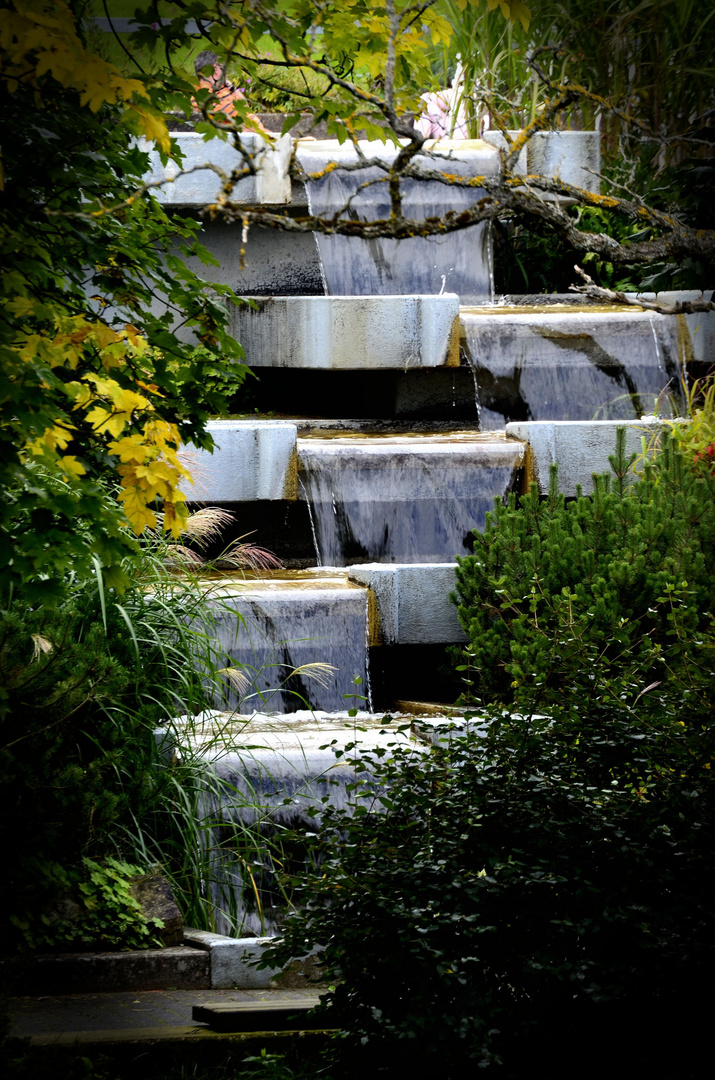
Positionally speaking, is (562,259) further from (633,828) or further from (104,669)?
(633,828)

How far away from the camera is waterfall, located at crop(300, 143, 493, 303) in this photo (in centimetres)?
952

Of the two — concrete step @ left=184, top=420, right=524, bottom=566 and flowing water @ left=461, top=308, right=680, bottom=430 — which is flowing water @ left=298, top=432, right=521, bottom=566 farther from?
flowing water @ left=461, top=308, right=680, bottom=430

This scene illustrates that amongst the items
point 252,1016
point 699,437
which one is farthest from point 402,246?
point 252,1016

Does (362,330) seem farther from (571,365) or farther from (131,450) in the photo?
(131,450)

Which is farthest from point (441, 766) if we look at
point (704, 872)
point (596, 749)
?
point (704, 872)

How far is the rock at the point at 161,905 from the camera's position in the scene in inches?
156

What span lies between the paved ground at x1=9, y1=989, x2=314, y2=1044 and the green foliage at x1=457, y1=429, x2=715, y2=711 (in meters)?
1.79

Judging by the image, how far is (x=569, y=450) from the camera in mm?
6984

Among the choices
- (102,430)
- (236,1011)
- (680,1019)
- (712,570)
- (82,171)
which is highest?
(82,171)

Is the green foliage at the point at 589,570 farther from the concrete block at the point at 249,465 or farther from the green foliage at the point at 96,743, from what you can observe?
the concrete block at the point at 249,465

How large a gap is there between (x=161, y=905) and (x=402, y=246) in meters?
6.85

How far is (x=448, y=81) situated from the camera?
40.7 ft

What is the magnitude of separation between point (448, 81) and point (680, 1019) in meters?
11.5

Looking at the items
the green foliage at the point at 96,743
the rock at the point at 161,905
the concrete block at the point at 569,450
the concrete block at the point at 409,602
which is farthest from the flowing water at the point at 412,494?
the rock at the point at 161,905
